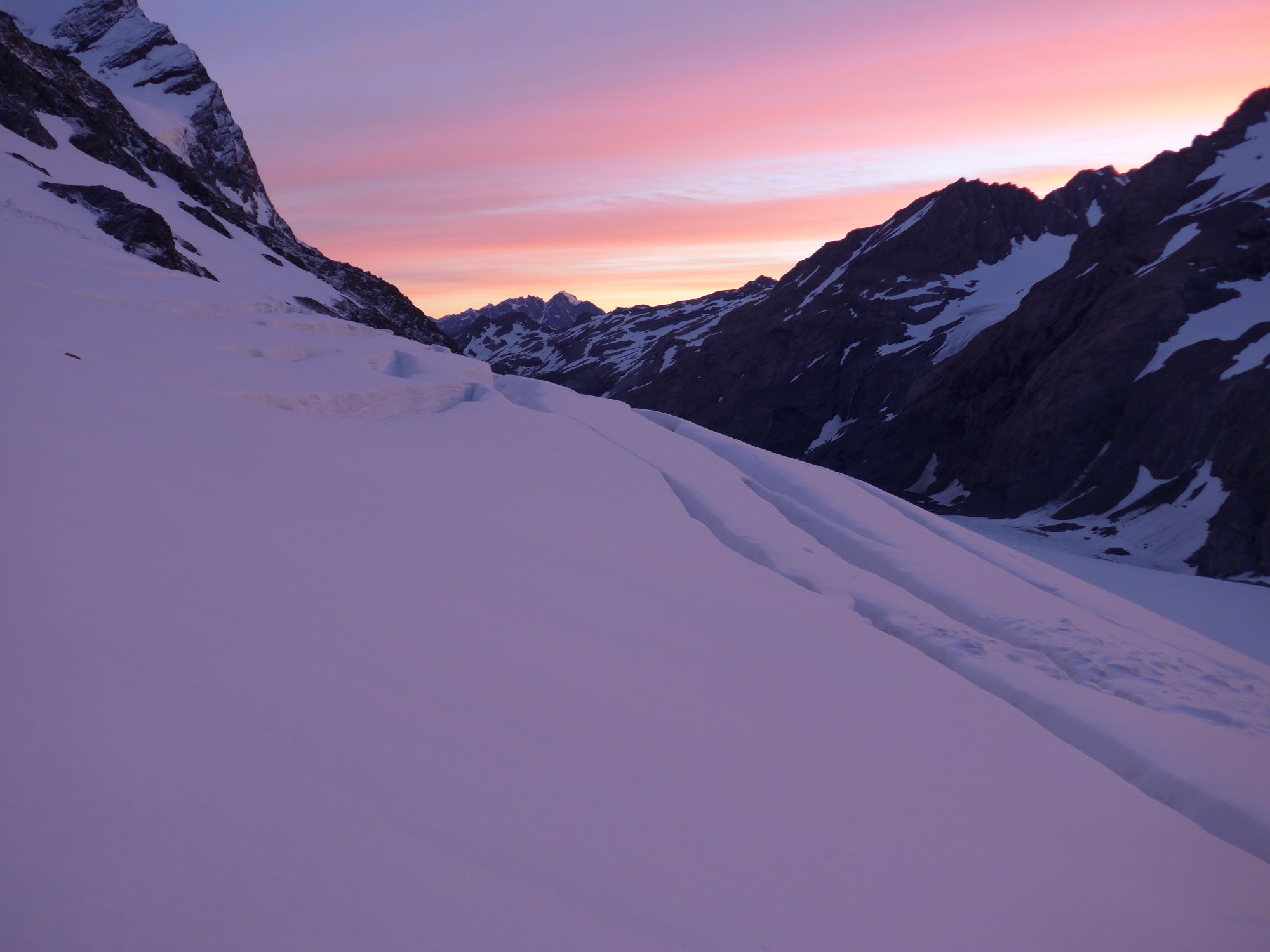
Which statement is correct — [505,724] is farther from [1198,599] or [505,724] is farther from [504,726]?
[1198,599]

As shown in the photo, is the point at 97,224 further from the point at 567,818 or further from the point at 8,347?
the point at 567,818

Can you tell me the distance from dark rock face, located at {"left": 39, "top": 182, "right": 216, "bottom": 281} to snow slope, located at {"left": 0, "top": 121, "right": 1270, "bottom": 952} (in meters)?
23.9

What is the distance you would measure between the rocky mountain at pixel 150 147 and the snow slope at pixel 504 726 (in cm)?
1773

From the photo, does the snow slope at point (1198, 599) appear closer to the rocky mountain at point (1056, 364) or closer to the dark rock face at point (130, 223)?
the rocky mountain at point (1056, 364)

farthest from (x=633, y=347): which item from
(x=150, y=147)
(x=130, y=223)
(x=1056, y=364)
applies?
(x=130, y=223)

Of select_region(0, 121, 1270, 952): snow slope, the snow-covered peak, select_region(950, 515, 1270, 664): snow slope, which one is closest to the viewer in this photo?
select_region(0, 121, 1270, 952): snow slope

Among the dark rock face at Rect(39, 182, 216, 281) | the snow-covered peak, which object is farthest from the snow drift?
the snow-covered peak

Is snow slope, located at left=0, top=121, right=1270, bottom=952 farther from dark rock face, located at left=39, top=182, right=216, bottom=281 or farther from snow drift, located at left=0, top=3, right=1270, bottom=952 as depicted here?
dark rock face, located at left=39, top=182, right=216, bottom=281

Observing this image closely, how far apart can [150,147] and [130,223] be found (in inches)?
1123

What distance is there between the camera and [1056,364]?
48844mm

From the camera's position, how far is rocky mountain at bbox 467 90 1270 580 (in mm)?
35969

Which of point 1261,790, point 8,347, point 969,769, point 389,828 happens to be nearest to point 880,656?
point 969,769

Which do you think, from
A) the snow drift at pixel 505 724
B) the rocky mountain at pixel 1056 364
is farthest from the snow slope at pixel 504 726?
the rocky mountain at pixel 1056 364

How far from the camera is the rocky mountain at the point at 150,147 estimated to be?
3579 centimetres
